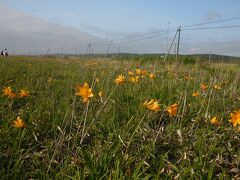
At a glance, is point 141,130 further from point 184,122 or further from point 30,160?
point 30,160

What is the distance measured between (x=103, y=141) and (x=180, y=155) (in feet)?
2.29

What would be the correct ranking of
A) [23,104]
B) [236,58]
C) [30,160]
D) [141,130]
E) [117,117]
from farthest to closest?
1. [236,58]
2. [23,104]
3. [117,117]
4. [141,130]
5. [30,160]

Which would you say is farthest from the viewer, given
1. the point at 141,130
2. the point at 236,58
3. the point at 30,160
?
the point at 236,58

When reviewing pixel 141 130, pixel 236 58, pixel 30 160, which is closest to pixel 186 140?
pixel 141 130

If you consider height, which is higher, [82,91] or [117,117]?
[82,91]

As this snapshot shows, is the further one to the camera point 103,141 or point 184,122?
point 184,122

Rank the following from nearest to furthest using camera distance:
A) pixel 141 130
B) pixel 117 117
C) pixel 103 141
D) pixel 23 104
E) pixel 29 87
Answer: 1. pixel 103 141
2. pixel 141 130
3. pixel 117 117
4. pixel 23 104
5. pixel 29 87

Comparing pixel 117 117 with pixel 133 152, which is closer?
pixel 133 152

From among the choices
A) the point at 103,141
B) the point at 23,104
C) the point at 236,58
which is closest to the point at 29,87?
the point at 23,104

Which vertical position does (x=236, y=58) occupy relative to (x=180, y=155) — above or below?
above

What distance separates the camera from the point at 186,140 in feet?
9.02

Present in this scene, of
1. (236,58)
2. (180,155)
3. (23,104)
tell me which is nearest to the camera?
(180,155)

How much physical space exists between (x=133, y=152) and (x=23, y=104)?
206 cm

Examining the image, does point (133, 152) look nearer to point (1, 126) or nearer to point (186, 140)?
point (186, 140)
